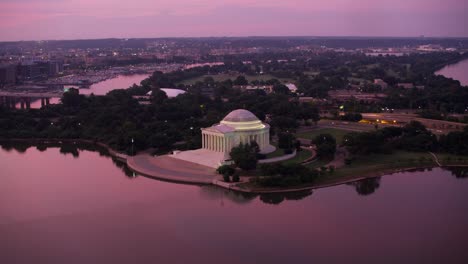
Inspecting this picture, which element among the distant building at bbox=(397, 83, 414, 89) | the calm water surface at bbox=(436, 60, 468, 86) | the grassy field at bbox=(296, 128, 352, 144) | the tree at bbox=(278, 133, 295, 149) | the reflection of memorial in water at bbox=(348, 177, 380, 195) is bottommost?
the reflection of memorial in water at bbox=(348, 177, 380, 195)

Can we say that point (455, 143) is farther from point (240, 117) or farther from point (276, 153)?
point (240, 117)

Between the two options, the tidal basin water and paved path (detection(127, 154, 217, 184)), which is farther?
the tidal basin water

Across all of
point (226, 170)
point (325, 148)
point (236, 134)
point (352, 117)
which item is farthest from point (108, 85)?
point (226, 170)

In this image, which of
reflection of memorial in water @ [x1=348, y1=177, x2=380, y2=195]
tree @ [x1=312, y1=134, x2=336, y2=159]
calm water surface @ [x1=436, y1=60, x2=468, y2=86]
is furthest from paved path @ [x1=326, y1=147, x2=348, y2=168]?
calm water surface @ [x1=436, y1=60, x2=468, y2=86]

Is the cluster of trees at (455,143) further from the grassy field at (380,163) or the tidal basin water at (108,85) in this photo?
the tidal basin water at (108,85)

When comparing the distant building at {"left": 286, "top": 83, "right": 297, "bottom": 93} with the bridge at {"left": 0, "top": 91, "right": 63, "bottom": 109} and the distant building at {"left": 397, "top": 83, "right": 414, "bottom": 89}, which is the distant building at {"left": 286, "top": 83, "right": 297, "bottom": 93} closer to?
the distant building at {"left": 397, "top": 83, "right": 414, "bottom": 89}

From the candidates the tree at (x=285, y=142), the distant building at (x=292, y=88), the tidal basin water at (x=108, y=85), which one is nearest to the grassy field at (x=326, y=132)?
the tree at (x=285, y=142)

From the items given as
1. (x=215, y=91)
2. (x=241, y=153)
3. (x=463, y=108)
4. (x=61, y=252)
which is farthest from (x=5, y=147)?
(x=463, y=108)
